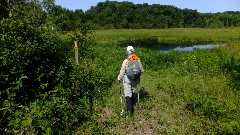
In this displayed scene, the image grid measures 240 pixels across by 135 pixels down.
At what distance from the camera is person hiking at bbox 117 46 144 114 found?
9812 millimetres

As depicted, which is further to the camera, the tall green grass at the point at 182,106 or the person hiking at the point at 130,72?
the person hiking at the point at 130,72

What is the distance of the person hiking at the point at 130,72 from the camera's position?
32.2ft

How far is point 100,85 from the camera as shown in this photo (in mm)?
12406

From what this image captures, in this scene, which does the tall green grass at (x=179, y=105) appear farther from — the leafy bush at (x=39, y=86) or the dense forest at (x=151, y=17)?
the dense forest at (x=151, y=17)

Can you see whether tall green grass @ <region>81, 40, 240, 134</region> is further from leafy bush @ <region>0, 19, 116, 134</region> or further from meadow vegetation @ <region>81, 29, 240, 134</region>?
leafy bush @ <region>0, 19, 116, 134</region>

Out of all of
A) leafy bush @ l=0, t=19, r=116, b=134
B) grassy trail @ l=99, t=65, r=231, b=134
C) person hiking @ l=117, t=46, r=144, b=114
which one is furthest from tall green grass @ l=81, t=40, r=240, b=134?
leafy bush @ l=0, t=19, r=116, b=134

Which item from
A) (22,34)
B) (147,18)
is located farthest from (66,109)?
(147,18)

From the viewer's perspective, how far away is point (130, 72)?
387 inches

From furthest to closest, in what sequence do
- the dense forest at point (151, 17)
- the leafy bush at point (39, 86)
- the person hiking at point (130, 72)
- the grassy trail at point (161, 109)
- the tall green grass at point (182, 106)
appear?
the dense forest at point (151, 17) → the person hiking at point (130, 72) → the grassy trail at point (161, 109) → the tall green grass at point (182, 106) → the leafy bush at point (39, 86)

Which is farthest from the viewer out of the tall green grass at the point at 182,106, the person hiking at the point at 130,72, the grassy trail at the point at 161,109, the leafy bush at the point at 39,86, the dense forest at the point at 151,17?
the dense forest at the point at 151,17

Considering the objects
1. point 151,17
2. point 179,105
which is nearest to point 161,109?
point 179,105

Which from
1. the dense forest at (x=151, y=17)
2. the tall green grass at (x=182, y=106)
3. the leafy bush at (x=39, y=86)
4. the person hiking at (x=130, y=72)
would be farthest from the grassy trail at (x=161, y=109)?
the dense forest at (x=151, y=17)

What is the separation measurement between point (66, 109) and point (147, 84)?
19.0 feet

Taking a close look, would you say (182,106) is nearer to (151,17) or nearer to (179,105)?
(179,105)
